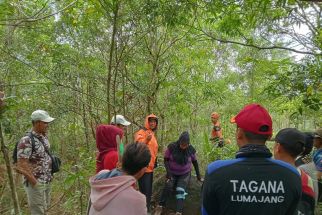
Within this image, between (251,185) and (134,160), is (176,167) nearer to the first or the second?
(134,160)

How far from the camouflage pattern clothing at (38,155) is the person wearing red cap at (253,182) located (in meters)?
3.04

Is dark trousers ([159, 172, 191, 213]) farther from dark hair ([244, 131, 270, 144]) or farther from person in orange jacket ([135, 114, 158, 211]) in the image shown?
dark hair ([244, 131, 270, 144])

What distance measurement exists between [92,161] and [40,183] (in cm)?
72

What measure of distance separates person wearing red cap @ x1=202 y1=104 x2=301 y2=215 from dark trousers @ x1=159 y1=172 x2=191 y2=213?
442 centimetres

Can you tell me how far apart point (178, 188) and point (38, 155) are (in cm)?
281

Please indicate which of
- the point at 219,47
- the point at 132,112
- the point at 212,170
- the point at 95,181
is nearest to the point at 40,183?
the point at 95,181

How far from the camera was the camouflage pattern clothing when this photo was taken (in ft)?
14.4

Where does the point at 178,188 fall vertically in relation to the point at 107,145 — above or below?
below

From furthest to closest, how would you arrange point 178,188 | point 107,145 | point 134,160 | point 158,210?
point 158,210 < point 178,188 < point 107,145 < point 134,160

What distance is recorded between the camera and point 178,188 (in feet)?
21.0

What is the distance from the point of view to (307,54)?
13.5 feet

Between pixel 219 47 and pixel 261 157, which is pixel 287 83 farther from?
pixel 219 47

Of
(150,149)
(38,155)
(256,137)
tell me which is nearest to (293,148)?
(256,137)

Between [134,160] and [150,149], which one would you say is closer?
[134,160]
